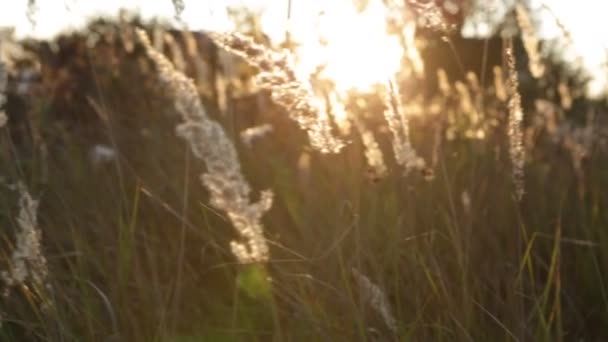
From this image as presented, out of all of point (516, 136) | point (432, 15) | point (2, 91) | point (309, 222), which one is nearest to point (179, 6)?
point (2, 91)

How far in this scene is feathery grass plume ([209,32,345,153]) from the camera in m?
1.54

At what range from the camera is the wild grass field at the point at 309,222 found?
5.32 feet

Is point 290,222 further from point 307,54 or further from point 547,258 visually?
point 307,54

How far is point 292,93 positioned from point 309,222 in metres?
0.95

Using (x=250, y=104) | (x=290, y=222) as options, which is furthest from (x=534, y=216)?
(x=250, y=104)

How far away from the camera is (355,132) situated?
2.18 metres

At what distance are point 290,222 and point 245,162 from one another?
652mm

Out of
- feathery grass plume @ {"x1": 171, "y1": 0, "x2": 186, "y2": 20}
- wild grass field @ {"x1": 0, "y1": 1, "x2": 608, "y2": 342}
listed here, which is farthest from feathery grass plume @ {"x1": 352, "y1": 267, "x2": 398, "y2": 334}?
feathery grass plume @ {"x1": 171, "y1": 0, "x2": 186, "y2": 20}

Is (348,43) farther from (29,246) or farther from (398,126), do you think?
(29,246)

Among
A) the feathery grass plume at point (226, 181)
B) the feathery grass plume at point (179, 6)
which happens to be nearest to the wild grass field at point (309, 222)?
the feathery grass plume at point (226, 181)

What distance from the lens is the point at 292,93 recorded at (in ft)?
5.05

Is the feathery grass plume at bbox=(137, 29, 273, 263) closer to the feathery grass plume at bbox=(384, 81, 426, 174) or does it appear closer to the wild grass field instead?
the wild grass field

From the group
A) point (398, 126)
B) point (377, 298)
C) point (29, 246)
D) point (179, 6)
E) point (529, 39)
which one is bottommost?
point (377, 298)

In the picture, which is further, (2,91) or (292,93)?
(2,91)
